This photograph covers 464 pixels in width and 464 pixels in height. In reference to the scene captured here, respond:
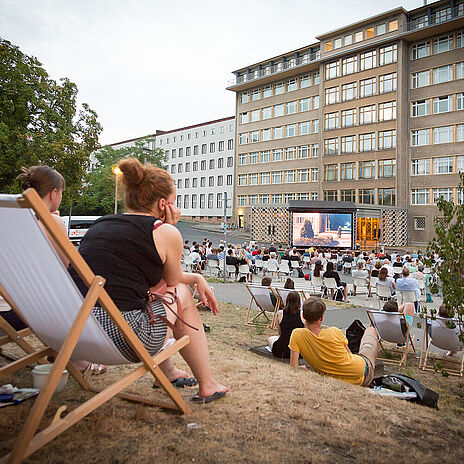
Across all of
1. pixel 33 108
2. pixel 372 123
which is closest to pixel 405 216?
pixel 372 123

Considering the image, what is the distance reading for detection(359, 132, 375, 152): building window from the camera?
1822 inches

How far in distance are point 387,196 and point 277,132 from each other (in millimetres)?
17589

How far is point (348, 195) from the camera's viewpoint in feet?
158

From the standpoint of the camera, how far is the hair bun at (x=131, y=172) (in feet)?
8.30

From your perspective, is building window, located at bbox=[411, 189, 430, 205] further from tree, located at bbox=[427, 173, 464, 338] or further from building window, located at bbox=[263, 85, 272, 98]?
tree, located at bbox=[427, 173, 464, 338]

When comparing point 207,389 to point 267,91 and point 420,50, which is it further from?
point 267,91

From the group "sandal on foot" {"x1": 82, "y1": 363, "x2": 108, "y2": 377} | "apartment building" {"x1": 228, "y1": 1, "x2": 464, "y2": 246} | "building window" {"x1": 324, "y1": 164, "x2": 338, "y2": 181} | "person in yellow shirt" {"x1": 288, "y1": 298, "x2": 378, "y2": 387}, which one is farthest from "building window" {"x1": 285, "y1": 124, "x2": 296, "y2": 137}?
"sandal on foot" {"x1": 82, "y1": 363, "x2": 108, "y2": 377}

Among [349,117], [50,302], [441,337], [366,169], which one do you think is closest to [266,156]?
[349,117]

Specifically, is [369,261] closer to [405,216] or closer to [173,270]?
[173,270]

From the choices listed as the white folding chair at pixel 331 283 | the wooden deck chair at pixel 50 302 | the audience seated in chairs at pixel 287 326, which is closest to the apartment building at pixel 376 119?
the white folding chair at pixel 331 283

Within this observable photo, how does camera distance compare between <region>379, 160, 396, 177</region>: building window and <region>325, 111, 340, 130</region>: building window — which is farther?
<region>325, 111, 340, 130</region>: building window

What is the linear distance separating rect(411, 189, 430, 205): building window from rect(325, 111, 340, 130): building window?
38.2 ft

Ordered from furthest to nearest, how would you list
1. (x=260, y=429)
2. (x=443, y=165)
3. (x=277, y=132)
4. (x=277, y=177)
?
1. (x=277, y=132)
2. (x=277, y=177)
3. (x=443, y=165)
4. (x=260, y=429)

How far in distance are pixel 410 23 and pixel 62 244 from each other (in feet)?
166
